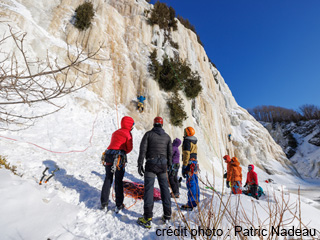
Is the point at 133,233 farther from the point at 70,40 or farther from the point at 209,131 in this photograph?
the point at 209,131

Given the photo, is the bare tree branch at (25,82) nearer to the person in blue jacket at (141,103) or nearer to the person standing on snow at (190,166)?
the person standing on snow at (190,166)

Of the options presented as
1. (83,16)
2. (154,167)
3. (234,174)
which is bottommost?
(234,174)

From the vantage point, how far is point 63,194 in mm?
3604

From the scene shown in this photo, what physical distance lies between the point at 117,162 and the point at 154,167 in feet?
2.80

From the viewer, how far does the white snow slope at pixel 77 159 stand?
8.71 ft

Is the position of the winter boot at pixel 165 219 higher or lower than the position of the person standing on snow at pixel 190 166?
lower

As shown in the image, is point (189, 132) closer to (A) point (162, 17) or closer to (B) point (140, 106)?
(B) point (140, 106)

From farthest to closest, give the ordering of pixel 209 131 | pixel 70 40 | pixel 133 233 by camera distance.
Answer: pixel 209 131
pixel 70 40
pixel 133 233

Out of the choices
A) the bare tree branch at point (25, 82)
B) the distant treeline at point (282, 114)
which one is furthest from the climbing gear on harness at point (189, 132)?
the distant treeline at point (282, 114)

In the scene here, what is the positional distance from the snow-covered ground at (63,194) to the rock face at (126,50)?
3.75 metres

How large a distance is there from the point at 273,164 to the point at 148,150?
1117 inches

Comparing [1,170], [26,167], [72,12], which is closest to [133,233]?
[1,170]

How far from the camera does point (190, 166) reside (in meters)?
4.12

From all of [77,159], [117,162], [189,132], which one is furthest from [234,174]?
[77,159]
